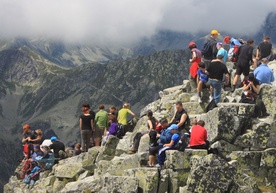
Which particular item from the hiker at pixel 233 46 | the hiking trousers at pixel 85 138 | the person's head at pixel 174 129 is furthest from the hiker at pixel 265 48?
the hiking trousers at pixel 85 138

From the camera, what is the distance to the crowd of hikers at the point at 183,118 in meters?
23.9

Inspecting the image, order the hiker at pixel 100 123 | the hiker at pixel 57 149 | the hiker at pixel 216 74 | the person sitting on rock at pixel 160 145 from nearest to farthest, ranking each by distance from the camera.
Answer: the person sitting on rock at pixel 160 145 → the hiker at pixel 216 74 → the hiker at pixel 100 123 → the hiker at pixel 57 149

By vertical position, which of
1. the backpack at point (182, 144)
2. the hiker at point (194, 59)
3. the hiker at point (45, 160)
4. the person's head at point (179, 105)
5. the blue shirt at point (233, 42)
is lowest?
the hiker at point (45, 160)

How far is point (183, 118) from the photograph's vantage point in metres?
26.4

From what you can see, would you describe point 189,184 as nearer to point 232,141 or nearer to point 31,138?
point 232,141

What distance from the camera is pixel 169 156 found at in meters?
22.5

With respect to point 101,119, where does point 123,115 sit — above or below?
above

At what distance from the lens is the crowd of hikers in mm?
23938

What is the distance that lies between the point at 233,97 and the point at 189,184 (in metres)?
11.8

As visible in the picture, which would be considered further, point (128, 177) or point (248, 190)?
point (128, 177)

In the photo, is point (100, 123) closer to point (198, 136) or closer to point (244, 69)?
point (244, 69)

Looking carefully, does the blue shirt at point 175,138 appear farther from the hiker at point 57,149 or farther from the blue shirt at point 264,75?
the hiker at point 57,149

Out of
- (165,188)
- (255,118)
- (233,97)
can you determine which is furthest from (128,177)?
(233,97)

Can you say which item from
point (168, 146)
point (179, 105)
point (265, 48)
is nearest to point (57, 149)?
point (179, 105)
